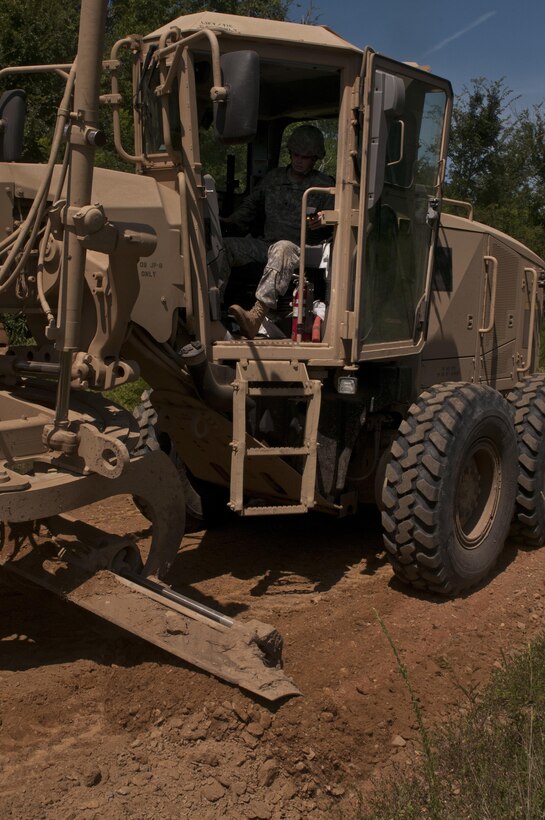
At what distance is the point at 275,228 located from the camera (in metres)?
5.50

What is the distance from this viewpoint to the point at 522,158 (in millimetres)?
24203

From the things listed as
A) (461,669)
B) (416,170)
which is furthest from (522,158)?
(461,669)

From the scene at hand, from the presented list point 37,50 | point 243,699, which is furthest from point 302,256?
point 37,50

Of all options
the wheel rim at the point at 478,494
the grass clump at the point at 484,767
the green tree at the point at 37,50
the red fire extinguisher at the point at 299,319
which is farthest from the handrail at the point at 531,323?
the green tree at the point at 37,50

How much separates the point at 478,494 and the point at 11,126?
341cm

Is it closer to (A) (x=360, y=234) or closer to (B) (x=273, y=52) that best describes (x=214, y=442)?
(A) (x=360, y=234)

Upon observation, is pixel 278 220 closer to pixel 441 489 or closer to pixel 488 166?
pixel 441 489

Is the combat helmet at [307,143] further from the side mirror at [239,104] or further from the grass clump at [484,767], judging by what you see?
the grass clump at [484,767]

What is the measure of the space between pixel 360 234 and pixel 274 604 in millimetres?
2057

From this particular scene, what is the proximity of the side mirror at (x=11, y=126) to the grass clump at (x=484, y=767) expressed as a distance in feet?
9.68

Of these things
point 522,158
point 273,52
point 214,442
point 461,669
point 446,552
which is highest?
point 522,158

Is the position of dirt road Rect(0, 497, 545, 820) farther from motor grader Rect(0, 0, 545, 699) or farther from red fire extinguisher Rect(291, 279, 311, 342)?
red fire extinguisher Rect(291, 279, 311, 342)

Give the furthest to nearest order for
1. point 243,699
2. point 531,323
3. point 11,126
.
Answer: point 531,323 < point 11,126 < point 243,699

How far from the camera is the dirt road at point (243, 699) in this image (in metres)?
3.35
